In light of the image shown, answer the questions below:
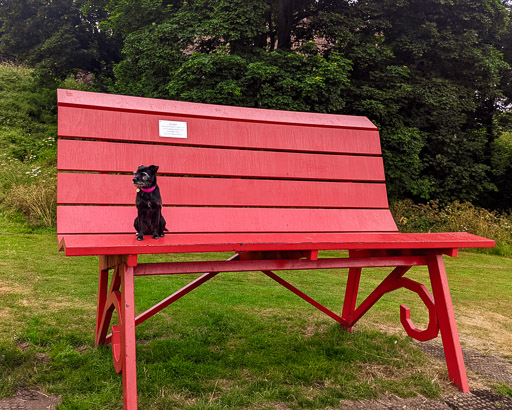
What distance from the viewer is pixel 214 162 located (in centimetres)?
317

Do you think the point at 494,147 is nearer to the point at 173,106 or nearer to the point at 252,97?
the point at 252,97

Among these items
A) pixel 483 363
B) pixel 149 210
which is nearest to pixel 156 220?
pixel 149 210

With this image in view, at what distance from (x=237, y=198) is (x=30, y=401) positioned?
5.66ft

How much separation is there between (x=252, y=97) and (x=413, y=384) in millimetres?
8745

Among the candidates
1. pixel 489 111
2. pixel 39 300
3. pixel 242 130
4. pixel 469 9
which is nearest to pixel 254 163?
pixel 242 130

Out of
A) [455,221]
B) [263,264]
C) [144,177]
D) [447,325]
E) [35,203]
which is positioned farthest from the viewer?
[455,221]

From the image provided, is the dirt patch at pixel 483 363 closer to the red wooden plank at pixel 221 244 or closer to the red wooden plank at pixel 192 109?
the red wooden plank at pixel 221 244

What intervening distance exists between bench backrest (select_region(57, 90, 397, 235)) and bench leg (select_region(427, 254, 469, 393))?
0.84 meters

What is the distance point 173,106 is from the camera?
10.5 feet

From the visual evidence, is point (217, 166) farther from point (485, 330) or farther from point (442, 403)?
point (485, 330)

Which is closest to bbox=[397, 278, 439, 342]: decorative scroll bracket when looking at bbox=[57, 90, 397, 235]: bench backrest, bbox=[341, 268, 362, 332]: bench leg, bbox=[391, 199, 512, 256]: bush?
bbox=[341, 268, 362, 332]: bench leg

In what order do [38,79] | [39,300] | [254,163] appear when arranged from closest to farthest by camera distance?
[254,163]
[39,300]
[38,79]

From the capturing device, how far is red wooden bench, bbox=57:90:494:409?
7.47 feet

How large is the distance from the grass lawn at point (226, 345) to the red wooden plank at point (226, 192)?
39.1 inches
